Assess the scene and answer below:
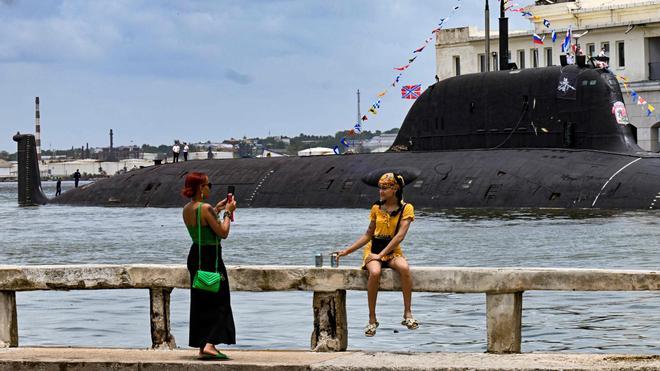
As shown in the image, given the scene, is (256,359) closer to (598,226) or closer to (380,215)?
(380,215)

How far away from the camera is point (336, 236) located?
32375 millimetres

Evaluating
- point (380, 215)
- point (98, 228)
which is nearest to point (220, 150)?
point (98, 228)

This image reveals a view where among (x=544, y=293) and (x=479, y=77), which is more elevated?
(x=479, y=77)

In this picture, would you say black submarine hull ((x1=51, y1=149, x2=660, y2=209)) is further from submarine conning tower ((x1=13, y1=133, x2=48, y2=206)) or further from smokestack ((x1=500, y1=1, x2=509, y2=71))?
submarine conning tower ((x1=13, y1=133, x2=48, y2=206))

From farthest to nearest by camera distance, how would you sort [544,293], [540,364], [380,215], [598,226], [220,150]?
1. [220,150]
2. [598,226]
3. [544,293]
4. [380,215]
5. [540,364]

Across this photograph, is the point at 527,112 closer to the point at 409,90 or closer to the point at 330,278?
the point at 409,90

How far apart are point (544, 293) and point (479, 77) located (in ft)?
71.9

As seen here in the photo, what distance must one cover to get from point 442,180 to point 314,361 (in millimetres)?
27673

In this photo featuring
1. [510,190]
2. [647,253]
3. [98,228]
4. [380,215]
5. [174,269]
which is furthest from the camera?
[98,228]

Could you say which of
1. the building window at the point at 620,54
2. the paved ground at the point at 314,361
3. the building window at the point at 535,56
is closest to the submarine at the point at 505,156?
the paved ground at the point at 314,361

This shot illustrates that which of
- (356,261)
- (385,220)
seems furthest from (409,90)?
(385,220)

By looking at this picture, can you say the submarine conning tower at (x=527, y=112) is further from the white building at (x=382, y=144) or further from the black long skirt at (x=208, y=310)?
the white building at (x=382, y=144)

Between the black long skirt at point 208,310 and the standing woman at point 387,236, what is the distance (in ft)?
4.39

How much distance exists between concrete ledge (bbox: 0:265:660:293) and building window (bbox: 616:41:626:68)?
6821 centimetres
